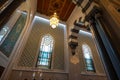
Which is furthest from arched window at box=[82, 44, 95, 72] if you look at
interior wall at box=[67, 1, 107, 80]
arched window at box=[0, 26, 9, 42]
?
arched window at box=[0, 26, 9, 42]

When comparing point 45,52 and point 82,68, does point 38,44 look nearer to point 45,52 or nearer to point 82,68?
point 45,52

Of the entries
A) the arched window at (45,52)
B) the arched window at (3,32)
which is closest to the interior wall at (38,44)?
the arched window at (45,52)

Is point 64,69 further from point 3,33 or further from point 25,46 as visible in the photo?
point 3,33

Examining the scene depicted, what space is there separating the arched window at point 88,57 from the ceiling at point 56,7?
3135 mm

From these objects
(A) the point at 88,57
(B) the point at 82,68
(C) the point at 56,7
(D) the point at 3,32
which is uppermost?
(C) the point at 56,7

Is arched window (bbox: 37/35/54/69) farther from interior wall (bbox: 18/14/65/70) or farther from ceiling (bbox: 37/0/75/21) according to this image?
ceiling (bbox: 37/0/75/21)

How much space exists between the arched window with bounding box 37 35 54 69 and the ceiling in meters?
2.24

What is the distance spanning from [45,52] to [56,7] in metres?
3.58

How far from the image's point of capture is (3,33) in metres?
3.28

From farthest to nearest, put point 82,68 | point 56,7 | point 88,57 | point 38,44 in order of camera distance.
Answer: point 88,57 → point 56,7 → point 82,68 → point 38,44

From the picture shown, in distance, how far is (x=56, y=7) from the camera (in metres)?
7.16

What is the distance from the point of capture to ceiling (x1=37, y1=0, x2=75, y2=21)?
6.76 meters

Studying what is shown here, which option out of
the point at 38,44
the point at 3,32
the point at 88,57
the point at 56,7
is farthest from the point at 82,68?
the point at 3,32

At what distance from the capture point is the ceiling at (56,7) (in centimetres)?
676
